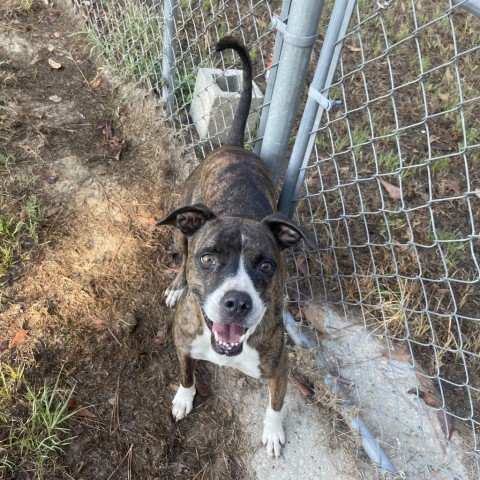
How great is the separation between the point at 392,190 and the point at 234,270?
2228 millimetres

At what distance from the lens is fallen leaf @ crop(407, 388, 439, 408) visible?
306cm

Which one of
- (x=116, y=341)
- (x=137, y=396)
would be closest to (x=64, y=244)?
(x=116, y=341)

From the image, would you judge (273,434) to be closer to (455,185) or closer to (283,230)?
(283,230)

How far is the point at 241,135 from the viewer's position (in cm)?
335

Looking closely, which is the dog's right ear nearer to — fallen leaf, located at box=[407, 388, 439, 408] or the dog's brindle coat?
the dog's brindle coat

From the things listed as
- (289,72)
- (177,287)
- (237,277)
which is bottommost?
(177,287)

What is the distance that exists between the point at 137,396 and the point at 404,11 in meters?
5.00

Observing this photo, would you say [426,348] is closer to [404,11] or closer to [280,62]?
[280,62]

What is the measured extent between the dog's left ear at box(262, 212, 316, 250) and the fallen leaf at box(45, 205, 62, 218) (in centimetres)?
204

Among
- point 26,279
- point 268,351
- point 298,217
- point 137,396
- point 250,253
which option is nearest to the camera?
point 250,253

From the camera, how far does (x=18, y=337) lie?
2936 millimetres

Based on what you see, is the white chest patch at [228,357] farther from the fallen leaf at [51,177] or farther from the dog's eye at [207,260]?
the fallen leaf at [51,177]

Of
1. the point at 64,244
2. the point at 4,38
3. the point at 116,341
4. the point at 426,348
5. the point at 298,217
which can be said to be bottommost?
the point at 426,348

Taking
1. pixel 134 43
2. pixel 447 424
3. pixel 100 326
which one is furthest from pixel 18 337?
pixel 134 43
